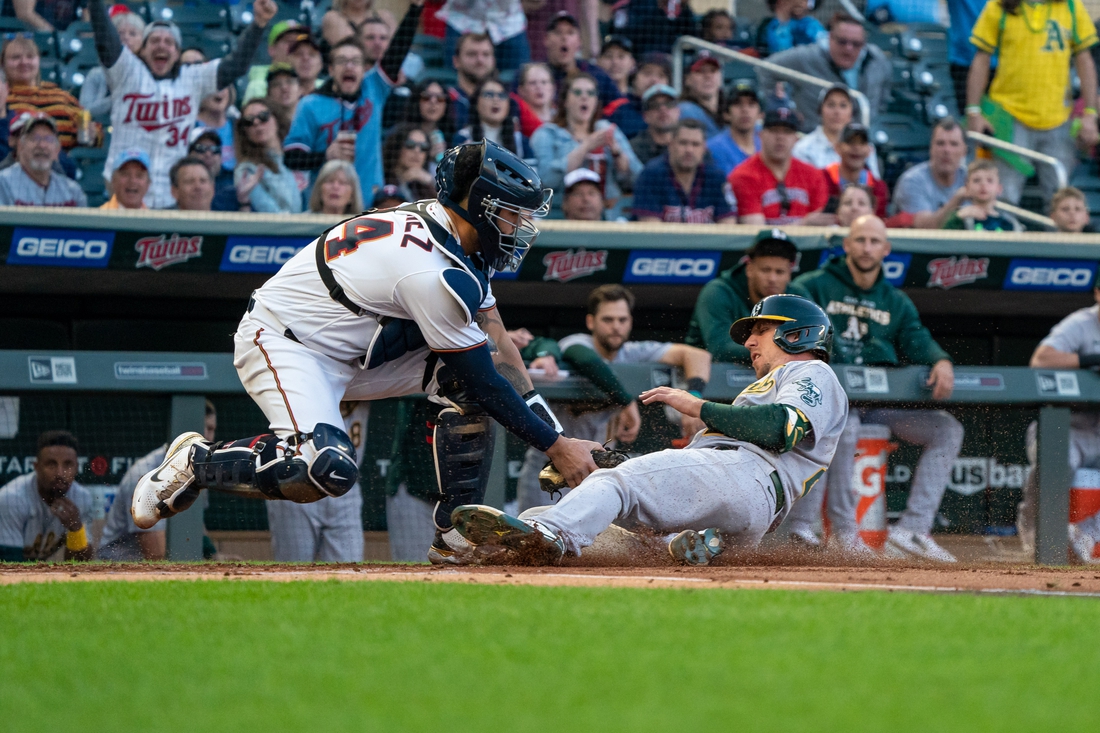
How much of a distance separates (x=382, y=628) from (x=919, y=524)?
388 cm

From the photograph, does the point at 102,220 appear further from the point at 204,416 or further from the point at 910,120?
the point at 910,120

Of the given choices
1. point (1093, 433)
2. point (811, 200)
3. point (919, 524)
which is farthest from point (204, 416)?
point (1093, 433)

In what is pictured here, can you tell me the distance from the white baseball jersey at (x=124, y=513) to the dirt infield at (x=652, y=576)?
0.99m

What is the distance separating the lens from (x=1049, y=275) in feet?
26.1

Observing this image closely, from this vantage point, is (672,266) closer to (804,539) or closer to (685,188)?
(685,188)

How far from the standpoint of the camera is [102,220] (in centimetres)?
693

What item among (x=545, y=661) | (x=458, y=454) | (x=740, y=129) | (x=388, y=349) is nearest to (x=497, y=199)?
(x=388, y=349)

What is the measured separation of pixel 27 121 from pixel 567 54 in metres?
3.40

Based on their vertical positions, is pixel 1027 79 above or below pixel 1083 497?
above

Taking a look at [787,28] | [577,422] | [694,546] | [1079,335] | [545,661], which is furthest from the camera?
[787,28]

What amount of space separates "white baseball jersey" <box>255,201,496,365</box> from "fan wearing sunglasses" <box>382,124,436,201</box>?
3098 mm

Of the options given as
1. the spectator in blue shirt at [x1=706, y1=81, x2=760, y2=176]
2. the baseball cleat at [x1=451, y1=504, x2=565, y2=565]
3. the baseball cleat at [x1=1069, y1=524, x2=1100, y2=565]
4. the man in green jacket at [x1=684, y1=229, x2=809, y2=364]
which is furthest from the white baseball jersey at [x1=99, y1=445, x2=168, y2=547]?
the baseball cleat at [x1=1069, y1=524, x2=1100, y2=565]

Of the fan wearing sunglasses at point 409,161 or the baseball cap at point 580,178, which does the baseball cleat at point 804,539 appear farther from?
the fan wearing sunglasses at point 409,161

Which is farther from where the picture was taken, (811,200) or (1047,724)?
(811,200)
